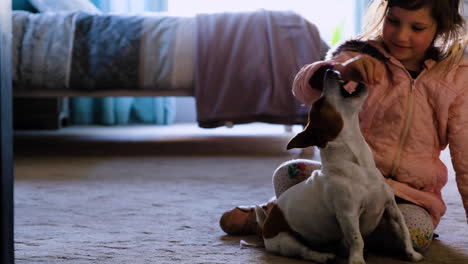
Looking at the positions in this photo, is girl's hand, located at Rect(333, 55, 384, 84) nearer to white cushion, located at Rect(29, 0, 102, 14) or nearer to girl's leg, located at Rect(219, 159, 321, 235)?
girl's leg, located at Rect(219, 159, 321, 235)

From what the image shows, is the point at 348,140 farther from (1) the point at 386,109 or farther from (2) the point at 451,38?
(2) the point at 451,38

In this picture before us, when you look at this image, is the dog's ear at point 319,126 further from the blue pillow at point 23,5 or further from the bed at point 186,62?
the blue pillow at point 23,5

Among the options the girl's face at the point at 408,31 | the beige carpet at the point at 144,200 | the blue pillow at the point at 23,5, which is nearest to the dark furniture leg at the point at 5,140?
the beige carpet at the point at 144,200

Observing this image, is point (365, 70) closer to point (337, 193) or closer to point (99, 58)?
point (337, 193)

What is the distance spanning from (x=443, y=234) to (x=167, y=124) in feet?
9.84

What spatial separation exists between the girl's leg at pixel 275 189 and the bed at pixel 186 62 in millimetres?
1156

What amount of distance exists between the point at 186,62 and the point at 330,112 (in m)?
1.53

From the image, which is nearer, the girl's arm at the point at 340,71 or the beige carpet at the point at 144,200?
the girl's arm at the point at 340,71

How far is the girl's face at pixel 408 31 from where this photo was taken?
108 cm

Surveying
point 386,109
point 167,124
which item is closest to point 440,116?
point 386,109

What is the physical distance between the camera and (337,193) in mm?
872

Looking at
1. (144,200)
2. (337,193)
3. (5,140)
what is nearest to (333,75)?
(337,193)

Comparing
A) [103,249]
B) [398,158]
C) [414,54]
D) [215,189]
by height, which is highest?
[414,54]

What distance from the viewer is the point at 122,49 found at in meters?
2.32
